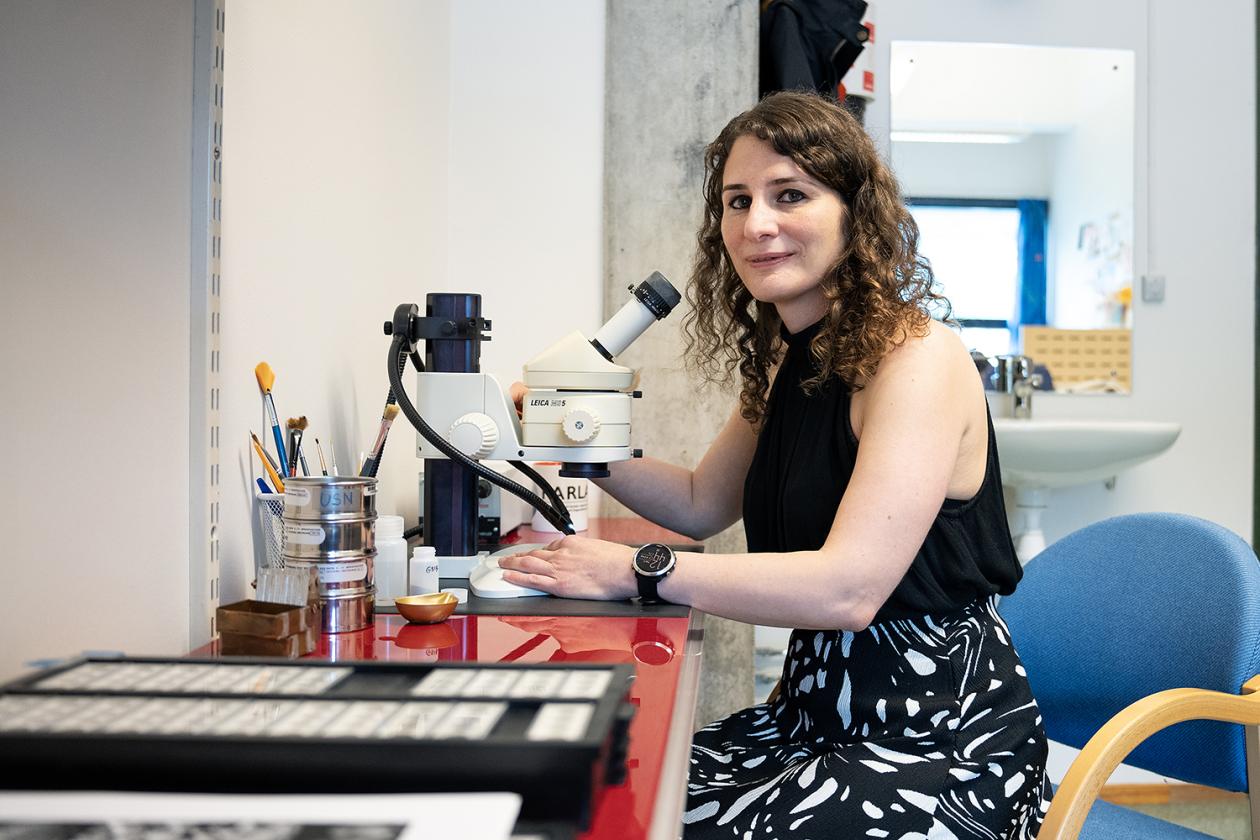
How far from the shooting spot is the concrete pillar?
8.00 feet

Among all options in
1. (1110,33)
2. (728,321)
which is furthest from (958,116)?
(728,321)

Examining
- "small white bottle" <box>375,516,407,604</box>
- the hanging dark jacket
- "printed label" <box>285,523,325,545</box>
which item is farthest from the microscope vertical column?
the hanging dark jacket

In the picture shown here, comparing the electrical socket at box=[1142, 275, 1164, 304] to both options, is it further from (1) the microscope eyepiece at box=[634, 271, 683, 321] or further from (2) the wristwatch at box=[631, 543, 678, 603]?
(2) the wristwatch at box=[631, 543, 678, 603]

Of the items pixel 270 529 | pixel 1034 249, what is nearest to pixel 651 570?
pixel 270 529

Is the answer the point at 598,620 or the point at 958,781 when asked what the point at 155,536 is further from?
the point at 958,781

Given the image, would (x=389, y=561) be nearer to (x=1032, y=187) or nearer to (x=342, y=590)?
(x=342, y=590)

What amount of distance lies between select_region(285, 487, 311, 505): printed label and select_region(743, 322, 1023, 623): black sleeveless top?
0.67 meters

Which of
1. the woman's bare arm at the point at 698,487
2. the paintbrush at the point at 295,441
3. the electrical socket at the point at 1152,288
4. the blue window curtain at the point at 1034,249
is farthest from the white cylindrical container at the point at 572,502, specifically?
the electrical socket at the point at 1152,288

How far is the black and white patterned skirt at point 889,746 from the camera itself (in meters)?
1.21

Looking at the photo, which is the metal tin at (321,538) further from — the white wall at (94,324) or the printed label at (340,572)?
the white wall at (94,324)

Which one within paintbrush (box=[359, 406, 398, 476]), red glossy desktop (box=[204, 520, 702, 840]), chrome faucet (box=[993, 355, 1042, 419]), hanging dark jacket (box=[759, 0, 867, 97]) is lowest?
red glossy desktop (box=[204, 520, 702, 840])

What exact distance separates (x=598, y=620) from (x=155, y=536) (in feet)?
1.60

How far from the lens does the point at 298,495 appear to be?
1.14m

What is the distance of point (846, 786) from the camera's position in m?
1.21
